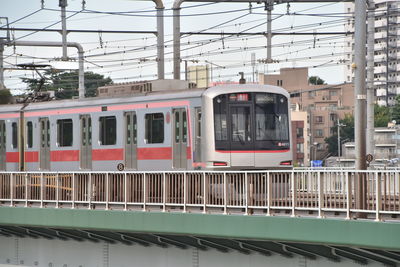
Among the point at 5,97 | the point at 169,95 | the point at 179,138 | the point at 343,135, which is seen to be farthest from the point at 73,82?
the point at 179,138

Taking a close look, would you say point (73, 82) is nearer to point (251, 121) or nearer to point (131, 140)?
point (131, 140)

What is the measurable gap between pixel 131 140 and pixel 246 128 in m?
4.30

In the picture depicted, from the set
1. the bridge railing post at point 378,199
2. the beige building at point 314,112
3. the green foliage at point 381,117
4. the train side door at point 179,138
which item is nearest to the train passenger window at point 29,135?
the train side door at point 179,138

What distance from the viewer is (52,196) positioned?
30.2m

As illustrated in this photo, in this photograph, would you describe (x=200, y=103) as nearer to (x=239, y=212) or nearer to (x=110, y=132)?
(x=110, y=132)

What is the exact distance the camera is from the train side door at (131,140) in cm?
3341

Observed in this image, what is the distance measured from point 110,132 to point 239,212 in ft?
37.9

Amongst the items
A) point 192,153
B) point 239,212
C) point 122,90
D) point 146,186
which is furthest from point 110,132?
point 239,212

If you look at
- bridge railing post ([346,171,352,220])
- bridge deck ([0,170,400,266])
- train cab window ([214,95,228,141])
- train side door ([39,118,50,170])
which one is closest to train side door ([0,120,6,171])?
train side door ([39,118,50,170])

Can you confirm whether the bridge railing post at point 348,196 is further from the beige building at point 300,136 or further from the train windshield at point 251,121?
the beige building at point 300,136

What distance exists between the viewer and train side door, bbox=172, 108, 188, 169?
31.2 m

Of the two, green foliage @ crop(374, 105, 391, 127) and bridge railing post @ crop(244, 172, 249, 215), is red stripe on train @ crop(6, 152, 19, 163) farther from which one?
green foliage @ crop(374, 105, 391, 127)

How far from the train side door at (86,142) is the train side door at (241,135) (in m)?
6.54

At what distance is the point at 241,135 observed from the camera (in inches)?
1215
